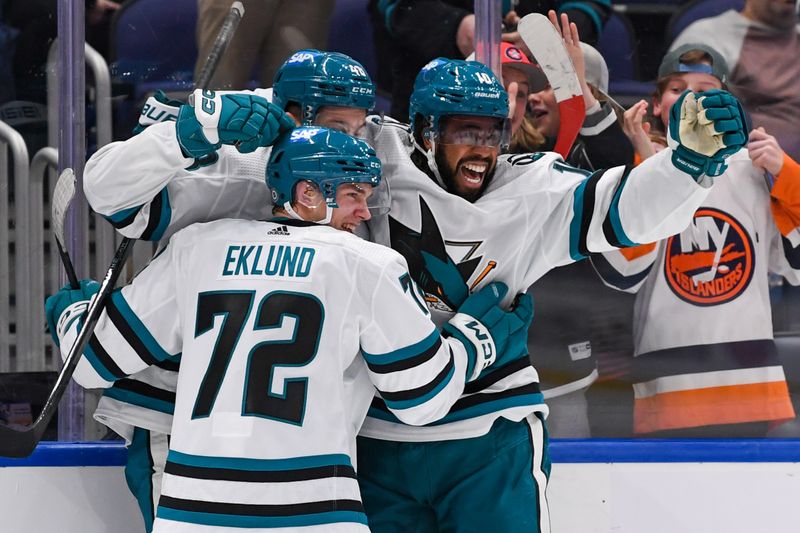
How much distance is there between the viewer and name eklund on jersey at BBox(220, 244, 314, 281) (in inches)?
73.6

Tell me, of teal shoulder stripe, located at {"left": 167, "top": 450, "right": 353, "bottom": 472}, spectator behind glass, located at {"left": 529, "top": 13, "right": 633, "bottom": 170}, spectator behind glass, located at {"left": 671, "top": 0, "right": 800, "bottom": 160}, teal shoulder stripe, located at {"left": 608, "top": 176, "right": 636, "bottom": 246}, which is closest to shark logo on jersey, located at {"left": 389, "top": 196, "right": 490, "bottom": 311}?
teal shoulder stripe, located at {"left": 608, "top": 176, "right": 636, "bottom": 246}

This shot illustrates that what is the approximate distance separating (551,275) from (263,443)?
1208mm

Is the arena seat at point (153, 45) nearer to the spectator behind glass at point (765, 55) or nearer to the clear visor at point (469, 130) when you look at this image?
the clear visor at point (469, 130)

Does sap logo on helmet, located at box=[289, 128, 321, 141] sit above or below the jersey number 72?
above

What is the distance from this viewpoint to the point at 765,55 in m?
2.83

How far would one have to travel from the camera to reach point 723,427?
2.79 m

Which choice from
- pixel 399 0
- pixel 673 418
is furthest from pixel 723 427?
pixel 399 0

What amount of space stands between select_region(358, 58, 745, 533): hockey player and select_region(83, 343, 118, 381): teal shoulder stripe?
0.47 meters

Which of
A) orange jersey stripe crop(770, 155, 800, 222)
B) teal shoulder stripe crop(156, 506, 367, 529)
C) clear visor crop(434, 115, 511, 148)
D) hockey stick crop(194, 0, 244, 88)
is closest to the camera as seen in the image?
teal shoulder stripe crop(156, 506, 367, 529)

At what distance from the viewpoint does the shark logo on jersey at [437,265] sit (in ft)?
7.20

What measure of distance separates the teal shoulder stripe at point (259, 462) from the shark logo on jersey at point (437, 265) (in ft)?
1.44

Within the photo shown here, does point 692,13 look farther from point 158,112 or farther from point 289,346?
point 289,346

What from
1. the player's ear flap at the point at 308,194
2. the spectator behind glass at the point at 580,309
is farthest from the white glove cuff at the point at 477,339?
the spectator behind glass at the point at 580,309

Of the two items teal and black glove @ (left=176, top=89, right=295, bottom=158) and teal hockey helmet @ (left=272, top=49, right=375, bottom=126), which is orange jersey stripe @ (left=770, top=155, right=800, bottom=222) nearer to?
teal hockey helmet @ (left=272, top=49, right=375, bottom=126)
